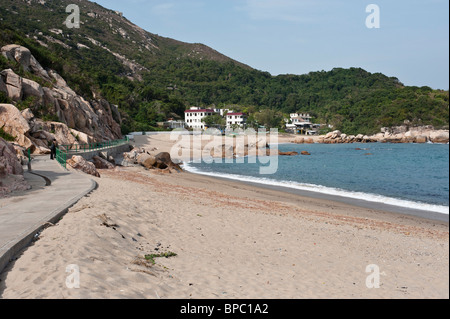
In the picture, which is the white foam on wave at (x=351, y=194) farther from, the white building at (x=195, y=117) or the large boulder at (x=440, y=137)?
the large boulder at (x=440, y=137)

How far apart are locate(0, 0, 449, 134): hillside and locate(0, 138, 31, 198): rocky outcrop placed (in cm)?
3254

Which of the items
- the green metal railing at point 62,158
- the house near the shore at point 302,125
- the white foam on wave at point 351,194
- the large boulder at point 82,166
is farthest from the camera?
the house near the shore at point 302,125

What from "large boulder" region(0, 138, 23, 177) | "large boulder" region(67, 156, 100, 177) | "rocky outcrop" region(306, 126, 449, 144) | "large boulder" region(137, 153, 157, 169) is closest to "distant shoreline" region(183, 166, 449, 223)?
"large boulder" region(137, 153, 157, 169)

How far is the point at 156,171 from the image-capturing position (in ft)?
93.7

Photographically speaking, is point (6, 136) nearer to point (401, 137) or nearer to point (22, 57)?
point (22, 57)

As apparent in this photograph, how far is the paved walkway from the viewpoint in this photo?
6691 millimetres

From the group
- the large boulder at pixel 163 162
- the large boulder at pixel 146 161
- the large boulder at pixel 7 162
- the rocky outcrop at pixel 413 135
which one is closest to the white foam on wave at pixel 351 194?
the large boulder at pixel 163 162

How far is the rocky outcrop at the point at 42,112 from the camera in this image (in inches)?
935

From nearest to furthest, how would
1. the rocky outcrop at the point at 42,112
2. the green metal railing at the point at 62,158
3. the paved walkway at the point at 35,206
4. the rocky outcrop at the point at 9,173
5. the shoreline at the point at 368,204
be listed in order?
the paved walkway at the point at 35,206, the rocky outcrop at the point at 9,173, the shoreline at the point at 368,204, the green metal railing at the point at 62,158, the rocky outcrop at the point at 42,112

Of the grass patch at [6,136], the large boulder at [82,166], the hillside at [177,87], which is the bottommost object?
the large boulder at [82,166]

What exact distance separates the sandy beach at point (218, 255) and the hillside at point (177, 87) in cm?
4051

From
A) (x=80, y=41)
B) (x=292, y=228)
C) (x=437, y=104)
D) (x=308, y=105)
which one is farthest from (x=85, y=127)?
(x=308, y=105)
